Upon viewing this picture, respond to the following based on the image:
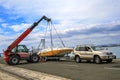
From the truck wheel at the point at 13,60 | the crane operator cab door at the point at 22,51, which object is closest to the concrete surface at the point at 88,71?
the truck wheel at the point at 13,60

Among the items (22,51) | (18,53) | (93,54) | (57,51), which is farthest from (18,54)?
(93,54)

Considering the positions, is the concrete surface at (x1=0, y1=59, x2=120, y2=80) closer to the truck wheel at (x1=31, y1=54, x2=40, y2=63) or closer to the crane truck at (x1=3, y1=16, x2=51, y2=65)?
the crane truck at (x1=3, y1=16, x2=51, y2=65)

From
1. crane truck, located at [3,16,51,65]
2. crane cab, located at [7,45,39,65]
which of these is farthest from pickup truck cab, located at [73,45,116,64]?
crane truck, located at [3,16,51,65]

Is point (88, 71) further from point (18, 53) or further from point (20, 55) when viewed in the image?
point (18, 53)

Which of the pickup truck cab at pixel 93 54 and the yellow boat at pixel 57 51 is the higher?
the yellow boat at pixel 57 51

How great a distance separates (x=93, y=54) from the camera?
27.9 metres

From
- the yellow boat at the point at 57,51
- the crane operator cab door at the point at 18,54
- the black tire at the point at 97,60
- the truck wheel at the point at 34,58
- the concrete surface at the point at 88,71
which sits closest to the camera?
the concrete surface at the point at 88,71

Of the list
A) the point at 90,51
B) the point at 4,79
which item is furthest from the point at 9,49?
the point at 4,79

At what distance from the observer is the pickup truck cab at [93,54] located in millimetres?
27047

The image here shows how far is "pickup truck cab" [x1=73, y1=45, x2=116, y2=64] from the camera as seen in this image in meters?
27.0

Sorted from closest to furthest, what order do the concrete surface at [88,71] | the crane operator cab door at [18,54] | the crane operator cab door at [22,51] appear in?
the concrete surface at [88,71] → the crane operator cab door at [18,54] → the crane operator cab door at [22,51]

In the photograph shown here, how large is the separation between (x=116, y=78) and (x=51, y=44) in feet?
77.4

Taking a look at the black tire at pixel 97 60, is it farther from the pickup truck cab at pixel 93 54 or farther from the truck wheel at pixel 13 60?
the truck wheel at pixel 13 60

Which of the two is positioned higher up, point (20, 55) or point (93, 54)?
point (20, 55)
